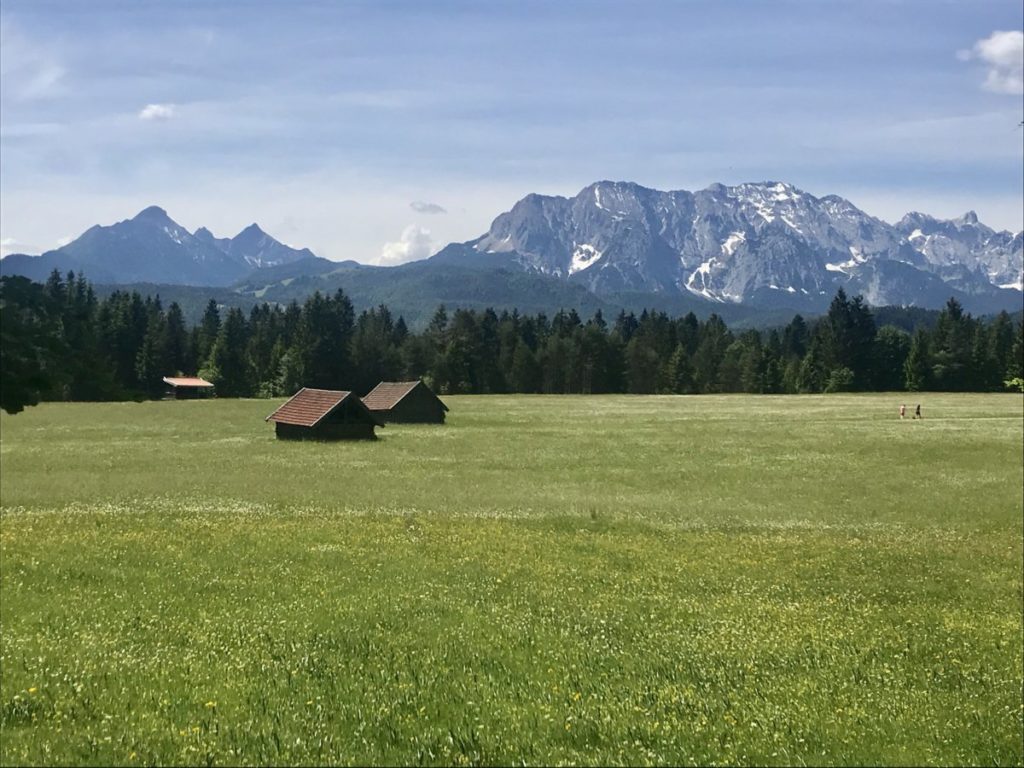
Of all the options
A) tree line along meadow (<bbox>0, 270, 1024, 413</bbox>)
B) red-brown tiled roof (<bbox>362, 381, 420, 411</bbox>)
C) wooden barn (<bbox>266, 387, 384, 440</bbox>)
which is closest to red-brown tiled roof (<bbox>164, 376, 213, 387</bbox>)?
tree line along meadow (<bbox>0, 270, 1024, 413</bbox>)

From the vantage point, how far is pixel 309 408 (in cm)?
7319

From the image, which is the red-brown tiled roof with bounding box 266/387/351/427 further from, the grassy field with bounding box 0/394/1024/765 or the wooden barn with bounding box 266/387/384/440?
the grassy field with bounding box 0/394/1024/765

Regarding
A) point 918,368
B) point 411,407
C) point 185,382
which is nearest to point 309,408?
point 411,407

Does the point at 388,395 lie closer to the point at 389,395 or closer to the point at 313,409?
the point at 389,395

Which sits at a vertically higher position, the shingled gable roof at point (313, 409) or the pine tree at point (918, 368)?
the pine tree at point (918, 368)

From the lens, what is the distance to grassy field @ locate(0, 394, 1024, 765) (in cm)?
1205

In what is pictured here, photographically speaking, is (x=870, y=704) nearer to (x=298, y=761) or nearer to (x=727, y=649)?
(x=727, y=649)

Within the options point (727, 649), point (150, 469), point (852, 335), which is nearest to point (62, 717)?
point (727, 649)

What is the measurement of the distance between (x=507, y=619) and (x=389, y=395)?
247 feet

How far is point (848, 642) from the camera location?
17.8 metres

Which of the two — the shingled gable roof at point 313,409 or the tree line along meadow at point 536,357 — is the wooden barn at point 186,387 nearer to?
the tree line along meadow at point 536,357

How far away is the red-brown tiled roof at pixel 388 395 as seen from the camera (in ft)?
295

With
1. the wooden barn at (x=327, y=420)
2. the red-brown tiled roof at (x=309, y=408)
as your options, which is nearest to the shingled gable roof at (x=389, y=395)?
the red-brown tiled roof at (x=309, y=408)

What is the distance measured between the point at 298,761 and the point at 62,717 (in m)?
3.89
